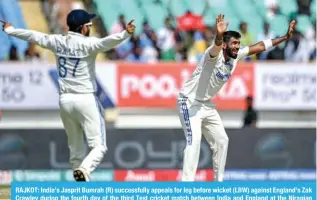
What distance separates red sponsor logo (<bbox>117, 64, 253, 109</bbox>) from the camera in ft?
73.7

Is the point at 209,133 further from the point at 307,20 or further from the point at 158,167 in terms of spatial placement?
the point at 307,20

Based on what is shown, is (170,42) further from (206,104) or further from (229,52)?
(229,52)

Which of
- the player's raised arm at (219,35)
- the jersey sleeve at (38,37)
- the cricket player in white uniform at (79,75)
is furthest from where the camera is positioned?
the jersey sleeve at (38,37)

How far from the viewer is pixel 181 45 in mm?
22906

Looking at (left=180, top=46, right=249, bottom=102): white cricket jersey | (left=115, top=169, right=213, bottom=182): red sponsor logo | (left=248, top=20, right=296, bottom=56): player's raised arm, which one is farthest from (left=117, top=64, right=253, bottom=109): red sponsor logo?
(left=180, top=46, right=249, bottom=102): white cricket jersey

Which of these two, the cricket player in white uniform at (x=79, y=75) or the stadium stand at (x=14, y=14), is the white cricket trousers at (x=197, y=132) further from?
the stadium stand at (x=14, y=14)

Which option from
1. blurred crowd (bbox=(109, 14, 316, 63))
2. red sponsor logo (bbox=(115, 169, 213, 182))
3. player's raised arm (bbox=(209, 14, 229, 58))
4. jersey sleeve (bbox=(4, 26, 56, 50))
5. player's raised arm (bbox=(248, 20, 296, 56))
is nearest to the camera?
player's raised arm (bbox=(209, 14, 229, 58))

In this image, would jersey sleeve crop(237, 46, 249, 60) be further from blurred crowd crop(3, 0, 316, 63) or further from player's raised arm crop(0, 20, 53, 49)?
blurred crowd crop(3, 0, 316, 63)

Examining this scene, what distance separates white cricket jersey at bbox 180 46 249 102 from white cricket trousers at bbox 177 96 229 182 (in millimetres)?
85

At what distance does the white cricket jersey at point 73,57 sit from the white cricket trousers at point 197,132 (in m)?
1.04

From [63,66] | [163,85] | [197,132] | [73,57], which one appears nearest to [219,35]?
[197,132]

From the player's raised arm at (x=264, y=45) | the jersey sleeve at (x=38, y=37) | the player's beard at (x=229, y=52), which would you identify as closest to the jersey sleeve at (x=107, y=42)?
the jersey sleeve at (x=38, y=37)

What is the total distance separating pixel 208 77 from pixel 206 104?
32 cm

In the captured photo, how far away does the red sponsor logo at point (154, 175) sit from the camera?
756 inches
